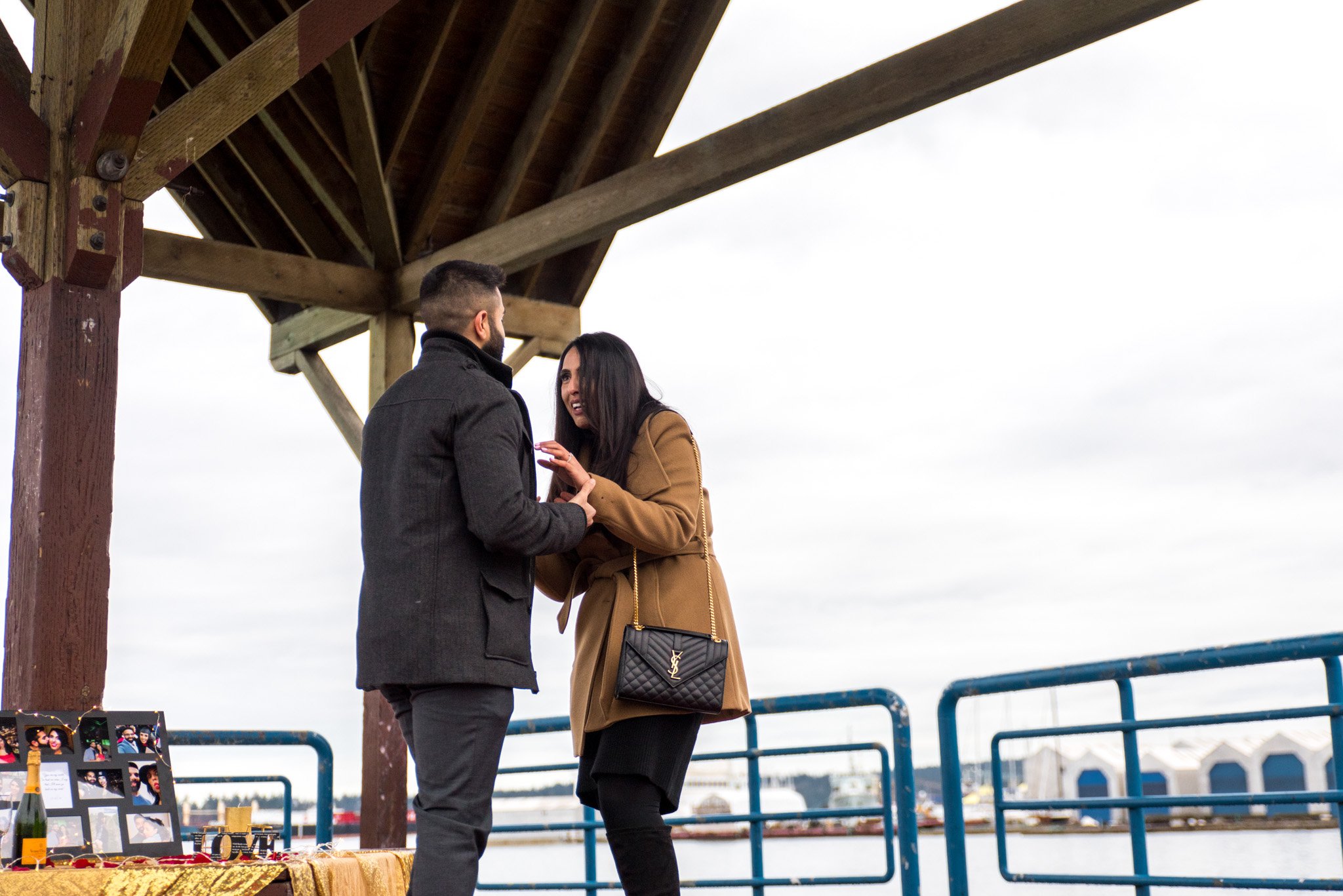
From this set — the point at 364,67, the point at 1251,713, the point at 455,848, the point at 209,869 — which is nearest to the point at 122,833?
the point at 209,869

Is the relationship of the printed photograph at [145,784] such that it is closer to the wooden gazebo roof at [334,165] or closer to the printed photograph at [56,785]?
the printed photograph at [56,785]

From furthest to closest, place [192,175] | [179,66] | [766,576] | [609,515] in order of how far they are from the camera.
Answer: [766,576], [192,175], [179,66], [609,515]

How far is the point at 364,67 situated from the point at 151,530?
841 centimetres

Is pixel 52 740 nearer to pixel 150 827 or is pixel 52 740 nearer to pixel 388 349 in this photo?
pixel 150 827

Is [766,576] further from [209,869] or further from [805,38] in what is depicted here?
[209,869]

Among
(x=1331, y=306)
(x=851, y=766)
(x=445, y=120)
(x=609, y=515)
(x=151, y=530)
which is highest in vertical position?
(x=1331, y=306)

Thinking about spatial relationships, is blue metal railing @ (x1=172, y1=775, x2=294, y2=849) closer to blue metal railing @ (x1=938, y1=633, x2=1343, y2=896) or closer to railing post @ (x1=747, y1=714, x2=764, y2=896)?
railing post @ (x1=747, y1=714, x2=764, y2=896)

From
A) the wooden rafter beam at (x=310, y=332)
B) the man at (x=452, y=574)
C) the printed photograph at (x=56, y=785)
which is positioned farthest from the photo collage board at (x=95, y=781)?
the wooden rafter beam at (x=310, y=332)

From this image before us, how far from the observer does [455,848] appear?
197 centimetres

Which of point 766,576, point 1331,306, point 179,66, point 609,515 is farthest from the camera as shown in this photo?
point 1331,306

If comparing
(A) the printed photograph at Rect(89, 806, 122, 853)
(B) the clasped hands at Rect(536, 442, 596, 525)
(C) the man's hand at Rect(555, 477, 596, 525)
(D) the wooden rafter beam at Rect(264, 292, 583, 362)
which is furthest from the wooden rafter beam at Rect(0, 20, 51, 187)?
(D) the wooden rafter beam at Rect(264, 292, 583, 362)

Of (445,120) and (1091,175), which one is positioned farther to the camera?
(1091,175)

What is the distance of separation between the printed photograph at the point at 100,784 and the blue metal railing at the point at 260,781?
189 centimetres

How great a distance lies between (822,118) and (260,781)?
3.01 metres
